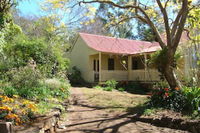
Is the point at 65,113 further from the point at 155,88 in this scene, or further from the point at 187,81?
the point at 187,81

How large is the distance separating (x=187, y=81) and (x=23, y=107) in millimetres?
7991

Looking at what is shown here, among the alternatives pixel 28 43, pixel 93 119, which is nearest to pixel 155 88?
pixel 93 119

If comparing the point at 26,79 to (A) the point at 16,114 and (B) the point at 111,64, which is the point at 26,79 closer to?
(A) the point at 16,114

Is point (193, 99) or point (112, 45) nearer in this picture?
point (193, 99)

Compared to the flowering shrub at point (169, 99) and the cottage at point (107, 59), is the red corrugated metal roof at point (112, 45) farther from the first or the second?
the flowering shrub at point (169, 99)

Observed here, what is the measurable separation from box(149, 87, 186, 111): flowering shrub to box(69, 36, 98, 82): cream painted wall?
1178 centimetres

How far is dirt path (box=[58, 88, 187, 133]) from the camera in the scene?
5.79 metres

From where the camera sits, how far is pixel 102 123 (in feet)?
21.3

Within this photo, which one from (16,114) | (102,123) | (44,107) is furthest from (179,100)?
(16,114)

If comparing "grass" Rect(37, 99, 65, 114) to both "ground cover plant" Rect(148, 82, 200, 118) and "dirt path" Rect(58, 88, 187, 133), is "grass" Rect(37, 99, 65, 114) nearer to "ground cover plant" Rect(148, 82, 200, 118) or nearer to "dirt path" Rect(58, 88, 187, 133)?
"dirt path" Rect(58, 88, 187, 133)

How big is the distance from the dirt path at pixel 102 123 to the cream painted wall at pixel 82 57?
37.5ft

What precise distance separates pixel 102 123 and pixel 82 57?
51.6ft

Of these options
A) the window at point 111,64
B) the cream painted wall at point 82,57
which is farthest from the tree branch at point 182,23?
the window at point 111,64

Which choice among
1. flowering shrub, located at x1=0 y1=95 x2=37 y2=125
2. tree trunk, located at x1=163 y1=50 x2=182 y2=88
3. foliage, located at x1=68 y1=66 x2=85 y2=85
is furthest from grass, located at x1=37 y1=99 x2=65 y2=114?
foliage, located at x1=68 y1=66 x2=85 y2=85
